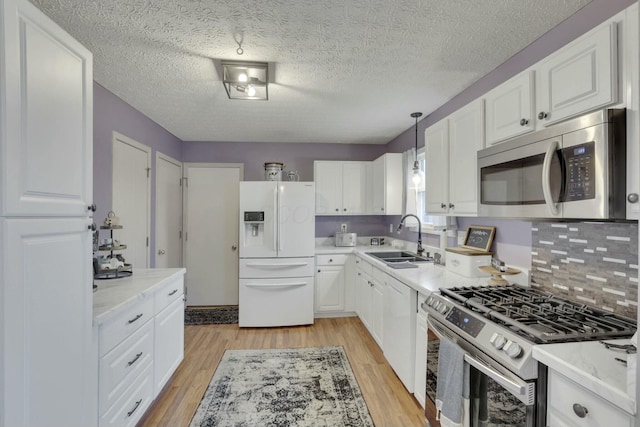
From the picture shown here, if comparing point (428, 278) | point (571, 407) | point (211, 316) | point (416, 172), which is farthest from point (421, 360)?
point (211, 316)

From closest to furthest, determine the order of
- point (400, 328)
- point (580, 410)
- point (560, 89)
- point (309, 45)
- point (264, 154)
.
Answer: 1. point (580, 410)
2. point (560, 89)
3. point (309, 45)
4. point (400, 328)
5. point (264, 154)

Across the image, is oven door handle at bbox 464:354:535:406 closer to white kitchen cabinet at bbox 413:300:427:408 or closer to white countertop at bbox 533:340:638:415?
white countertop at bbox 533:340:638:415

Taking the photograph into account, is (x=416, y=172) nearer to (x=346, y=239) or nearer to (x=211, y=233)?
(x=346, y=239)

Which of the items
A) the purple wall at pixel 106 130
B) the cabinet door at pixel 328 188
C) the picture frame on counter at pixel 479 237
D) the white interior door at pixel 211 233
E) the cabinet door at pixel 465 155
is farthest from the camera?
the white interior door at pixel 211 233

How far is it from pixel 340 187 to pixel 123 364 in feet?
9.75

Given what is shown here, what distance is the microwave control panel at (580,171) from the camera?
39.6 inches

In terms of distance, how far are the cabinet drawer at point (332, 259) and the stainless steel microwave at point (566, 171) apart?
7.25 ft

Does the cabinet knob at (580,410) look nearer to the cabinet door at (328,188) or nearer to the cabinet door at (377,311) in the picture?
the cabinet door at (377,311)

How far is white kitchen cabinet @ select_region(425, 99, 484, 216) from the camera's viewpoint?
5.84ft

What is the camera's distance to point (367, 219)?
4.21 meters

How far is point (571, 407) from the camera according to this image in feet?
2.93

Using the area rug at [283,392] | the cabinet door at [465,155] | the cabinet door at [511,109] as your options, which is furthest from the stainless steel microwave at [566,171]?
the area rug at [283,392]

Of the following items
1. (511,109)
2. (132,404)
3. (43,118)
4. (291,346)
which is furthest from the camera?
(291,346)

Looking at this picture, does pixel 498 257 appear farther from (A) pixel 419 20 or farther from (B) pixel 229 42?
(B) pixel 229 42
